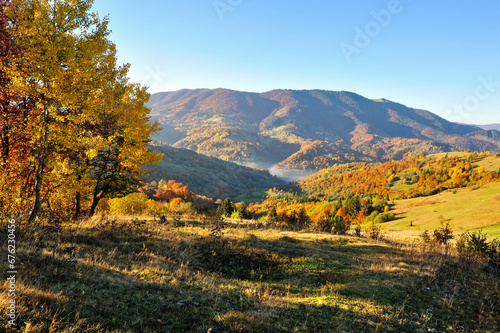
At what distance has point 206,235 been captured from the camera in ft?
43.9

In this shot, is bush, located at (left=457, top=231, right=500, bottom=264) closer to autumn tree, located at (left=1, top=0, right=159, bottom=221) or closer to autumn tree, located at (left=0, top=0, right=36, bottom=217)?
autumn tree, located at (left=1, top=0, right=159, bottom=221)

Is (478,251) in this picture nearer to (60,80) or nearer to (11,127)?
(60,80)

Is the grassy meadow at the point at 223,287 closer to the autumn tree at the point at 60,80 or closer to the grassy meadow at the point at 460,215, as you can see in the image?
the autumn tree at the point at 60,80

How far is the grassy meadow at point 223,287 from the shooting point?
507 cm

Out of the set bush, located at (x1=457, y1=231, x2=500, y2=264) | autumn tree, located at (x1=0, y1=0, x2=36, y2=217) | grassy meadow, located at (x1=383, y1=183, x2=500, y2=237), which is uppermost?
autumn tree, located at (x1=0, y1=0, x2=36, y2=217)

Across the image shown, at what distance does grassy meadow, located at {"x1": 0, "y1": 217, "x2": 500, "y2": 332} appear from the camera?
5.07 metres

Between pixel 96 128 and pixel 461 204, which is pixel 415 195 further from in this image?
pixel 96 128

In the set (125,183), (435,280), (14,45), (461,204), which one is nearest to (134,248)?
(125,183)

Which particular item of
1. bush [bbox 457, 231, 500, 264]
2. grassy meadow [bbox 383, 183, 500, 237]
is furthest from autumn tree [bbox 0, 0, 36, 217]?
grassy meadow [bbox 383, 183, 500, 237]

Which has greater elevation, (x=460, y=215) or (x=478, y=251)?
(x=478, y=251)

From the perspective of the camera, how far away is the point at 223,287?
746 cm

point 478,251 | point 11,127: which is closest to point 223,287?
point 11,127

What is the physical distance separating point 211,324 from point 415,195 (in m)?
189

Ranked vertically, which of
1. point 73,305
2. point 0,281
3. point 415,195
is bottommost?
point 415,195
